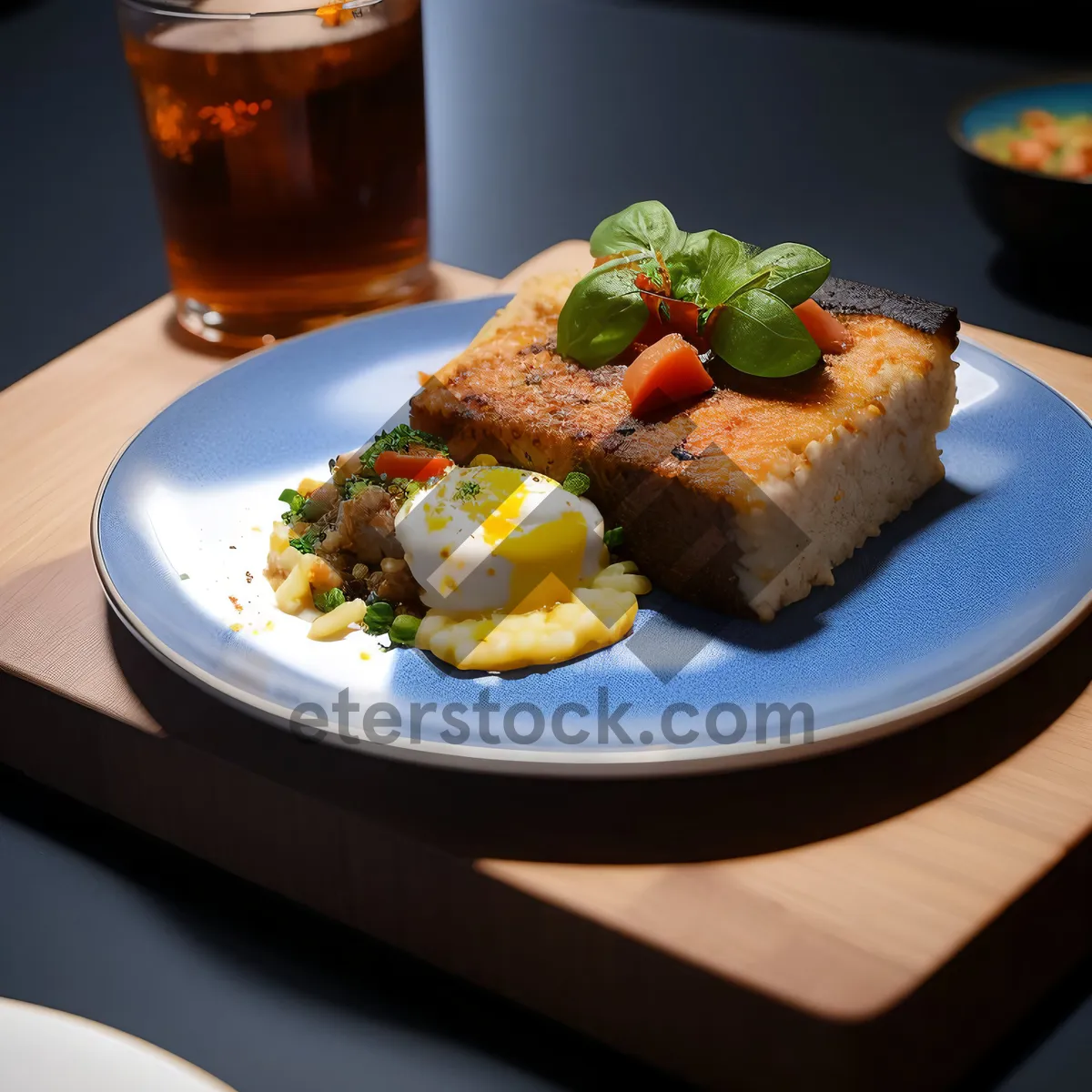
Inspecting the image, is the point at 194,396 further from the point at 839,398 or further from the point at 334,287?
the point at 839,398

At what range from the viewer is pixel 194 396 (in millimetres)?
2887

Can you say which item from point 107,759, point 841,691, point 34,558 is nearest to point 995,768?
point 841,691

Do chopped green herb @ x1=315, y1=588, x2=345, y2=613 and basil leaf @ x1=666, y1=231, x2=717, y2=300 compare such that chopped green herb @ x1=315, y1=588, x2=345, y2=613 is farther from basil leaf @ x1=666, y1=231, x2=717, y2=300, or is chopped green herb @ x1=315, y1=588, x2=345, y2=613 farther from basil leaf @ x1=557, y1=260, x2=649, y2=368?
basil leaf @ x1=666, y1=231, x2=717, y2=300

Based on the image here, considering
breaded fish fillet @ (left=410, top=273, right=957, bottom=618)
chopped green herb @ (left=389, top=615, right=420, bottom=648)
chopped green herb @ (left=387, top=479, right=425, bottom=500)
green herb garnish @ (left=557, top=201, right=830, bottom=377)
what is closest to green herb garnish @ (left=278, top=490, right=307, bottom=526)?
chopped green herb @ (left=387, top=479, right=425, bottom=500)

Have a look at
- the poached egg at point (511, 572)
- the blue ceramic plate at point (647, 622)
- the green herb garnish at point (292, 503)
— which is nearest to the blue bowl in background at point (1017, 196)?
the blue ceramic plate at point (647, 622)

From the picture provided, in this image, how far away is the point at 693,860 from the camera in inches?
73.4

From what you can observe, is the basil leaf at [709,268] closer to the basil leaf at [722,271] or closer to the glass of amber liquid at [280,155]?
the basil leaf at [722,271]

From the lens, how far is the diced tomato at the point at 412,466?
8.47ft

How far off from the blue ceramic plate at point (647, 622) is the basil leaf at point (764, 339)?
35 cm

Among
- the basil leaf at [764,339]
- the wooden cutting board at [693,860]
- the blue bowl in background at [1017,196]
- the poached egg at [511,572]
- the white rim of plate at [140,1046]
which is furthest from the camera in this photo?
the blue bowl in background at [1017,196]

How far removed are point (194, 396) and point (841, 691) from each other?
4.95 ft

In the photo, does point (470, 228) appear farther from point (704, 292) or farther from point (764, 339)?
point (764, 339)

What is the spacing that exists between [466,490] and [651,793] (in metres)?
0.65

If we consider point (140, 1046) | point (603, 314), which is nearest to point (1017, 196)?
point (603, 314)
